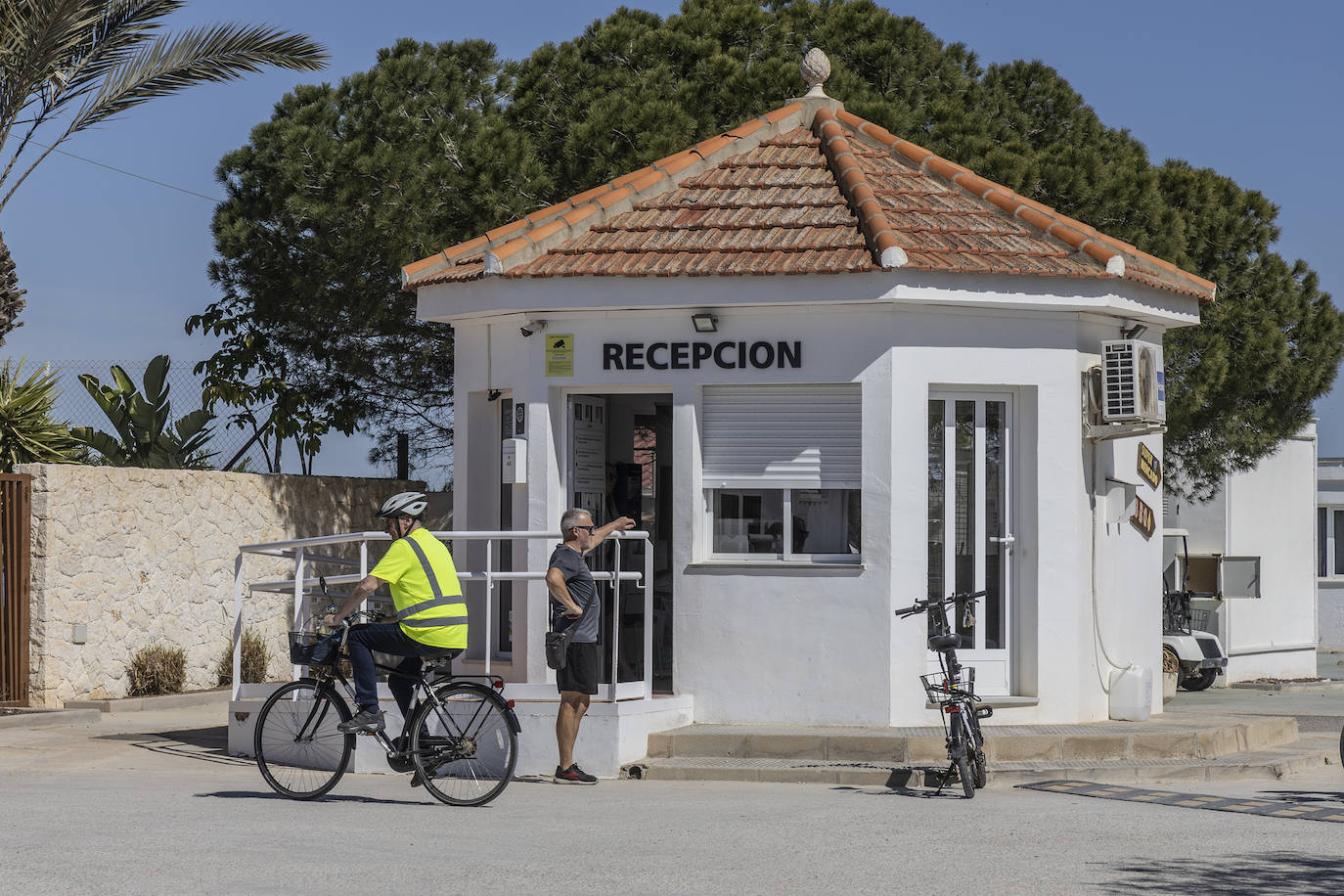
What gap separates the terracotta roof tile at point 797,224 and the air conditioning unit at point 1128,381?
0.60 meters

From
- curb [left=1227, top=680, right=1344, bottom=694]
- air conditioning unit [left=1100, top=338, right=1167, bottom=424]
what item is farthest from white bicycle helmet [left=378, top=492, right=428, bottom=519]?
curb [left=1227, top=680, right=1344, bottom=694]

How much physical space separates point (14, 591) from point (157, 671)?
1.93 meters

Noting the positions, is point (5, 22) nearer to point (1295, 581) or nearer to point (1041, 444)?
point (1041, 444)

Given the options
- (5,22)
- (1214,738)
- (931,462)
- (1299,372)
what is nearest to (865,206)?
(931,462)

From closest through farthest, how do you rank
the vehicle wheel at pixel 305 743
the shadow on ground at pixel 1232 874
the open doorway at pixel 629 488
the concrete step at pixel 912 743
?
1. the shadow on ground at pixel 1232 874
2. the vehicle wheel at pixel 305 743
3. the concrete step at pixel 912 743
4. the open doorway at pixel 629 488

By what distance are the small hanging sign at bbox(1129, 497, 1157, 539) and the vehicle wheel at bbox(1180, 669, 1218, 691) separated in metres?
7.78

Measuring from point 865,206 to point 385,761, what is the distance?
18.4 ft

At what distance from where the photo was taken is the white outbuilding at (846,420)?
12211 mm

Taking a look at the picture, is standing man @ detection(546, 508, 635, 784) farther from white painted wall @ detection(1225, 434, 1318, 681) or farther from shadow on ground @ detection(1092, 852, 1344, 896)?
white painted wall @ detection(1225, 434, 1318, 681)

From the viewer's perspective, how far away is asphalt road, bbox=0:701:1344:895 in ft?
24.2

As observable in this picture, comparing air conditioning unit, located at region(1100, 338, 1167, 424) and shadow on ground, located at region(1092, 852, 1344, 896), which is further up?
air conditioning unit, located at region(1100, 338, 1167, 424)

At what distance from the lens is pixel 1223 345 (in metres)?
20.8

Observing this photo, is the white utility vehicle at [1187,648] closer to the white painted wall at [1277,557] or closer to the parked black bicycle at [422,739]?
the white painted wall at [1277,557]

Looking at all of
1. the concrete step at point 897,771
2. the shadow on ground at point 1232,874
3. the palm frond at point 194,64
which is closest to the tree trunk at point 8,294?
the palm frond at point 194,64
